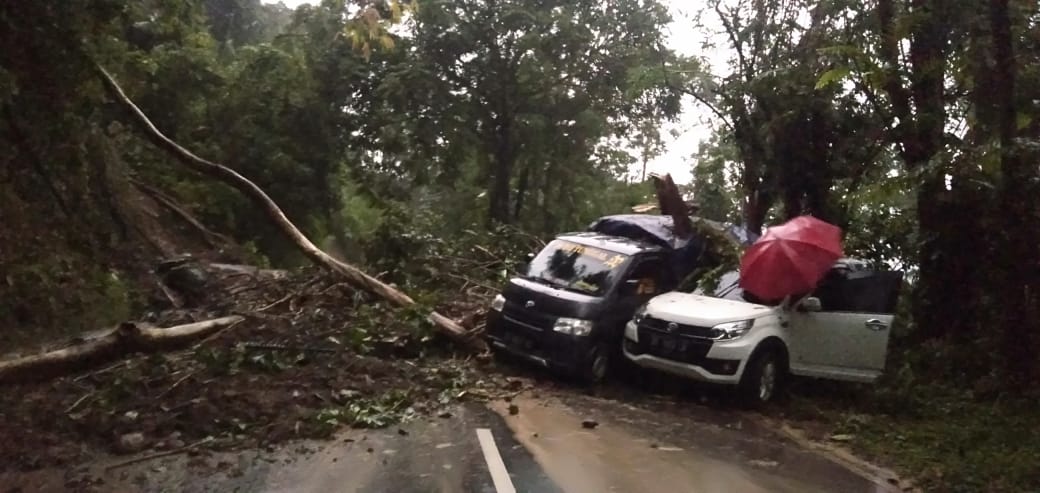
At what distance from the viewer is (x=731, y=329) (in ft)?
33.6

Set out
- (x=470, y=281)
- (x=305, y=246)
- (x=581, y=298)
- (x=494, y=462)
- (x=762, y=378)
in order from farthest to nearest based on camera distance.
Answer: (x=470, y=281), (x=305, y=246), (x=581, y=298), (x=762, y=378), (x=494, y=462)

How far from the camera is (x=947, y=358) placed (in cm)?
1180

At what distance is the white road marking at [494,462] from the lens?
7.00 m

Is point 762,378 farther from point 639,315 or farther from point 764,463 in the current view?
point 764,463

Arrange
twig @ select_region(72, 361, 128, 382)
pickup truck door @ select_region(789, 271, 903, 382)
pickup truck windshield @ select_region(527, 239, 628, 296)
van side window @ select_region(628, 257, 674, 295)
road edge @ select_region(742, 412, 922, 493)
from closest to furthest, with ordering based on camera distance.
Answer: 1. road edge @ select_region(742, 412, 922, 493)
2. twig @ select_region(72, 361, 128, 382)
3. pickup truck door @ select_region(789, 271, 903, 382)
4. pickup truck windshield @ select_region(527, 239, 628, 296)
5. van side window @ select_region(628, 257, 674, 295)

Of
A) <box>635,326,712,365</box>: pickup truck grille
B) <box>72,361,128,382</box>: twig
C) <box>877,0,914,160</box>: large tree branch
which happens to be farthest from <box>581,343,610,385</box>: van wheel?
<box>877,0,914,160</box>: large tree branch

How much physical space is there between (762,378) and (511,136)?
17.6m

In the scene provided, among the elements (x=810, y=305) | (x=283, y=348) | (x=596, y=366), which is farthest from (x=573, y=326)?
(x=283, y=348)

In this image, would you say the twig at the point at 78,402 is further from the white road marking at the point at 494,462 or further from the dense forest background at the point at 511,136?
the white road marking at the point at 494,462

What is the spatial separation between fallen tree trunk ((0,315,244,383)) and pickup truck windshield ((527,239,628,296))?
424cm

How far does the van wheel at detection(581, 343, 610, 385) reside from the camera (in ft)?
35.7

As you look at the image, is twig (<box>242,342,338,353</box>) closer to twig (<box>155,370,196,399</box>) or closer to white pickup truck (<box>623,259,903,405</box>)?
twig (<box>155,370,196,399</box>)

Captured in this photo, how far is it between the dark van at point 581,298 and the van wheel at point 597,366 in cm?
1

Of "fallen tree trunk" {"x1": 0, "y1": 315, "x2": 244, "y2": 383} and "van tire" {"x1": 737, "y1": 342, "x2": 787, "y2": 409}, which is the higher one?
"van tire" {"x1": 737, "y1": 342, "x2": 787, "y2": 409}
